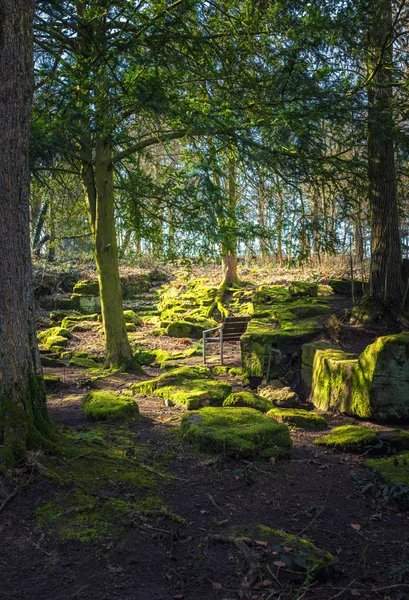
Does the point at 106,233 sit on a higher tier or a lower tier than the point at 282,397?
higher

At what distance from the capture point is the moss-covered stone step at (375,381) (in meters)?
6.23

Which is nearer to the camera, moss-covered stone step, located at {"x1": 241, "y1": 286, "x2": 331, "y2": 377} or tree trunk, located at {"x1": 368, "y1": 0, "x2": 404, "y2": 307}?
tree trunk, located at {"x1": 368, "y1": 0, "x2": 404, "y2": 307}

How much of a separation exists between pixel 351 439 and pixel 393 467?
0.82 metres

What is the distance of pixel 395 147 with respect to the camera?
879cm

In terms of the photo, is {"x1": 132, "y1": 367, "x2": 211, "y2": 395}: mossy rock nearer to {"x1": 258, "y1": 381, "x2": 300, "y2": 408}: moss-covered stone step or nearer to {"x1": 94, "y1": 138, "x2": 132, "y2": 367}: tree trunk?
{"x1": 258, "y1": 381, "x2": 300, "y2": 408}: moss-covered stone step

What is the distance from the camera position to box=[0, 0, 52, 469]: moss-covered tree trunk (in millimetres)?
3977

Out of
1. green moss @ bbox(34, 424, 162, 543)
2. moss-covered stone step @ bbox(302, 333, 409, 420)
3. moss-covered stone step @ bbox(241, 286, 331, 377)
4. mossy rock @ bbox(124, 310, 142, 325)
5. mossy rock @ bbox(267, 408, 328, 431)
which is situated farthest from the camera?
mossy rock @ bbox(124, 310, 142, 325)

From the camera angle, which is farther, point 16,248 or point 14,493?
point 16,248

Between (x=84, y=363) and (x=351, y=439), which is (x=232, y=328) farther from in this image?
(x=351, y=439)

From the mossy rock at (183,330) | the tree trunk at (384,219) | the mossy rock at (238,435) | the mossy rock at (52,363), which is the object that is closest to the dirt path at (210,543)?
the mossy rock at (238,435)

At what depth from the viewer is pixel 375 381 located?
20.7ft

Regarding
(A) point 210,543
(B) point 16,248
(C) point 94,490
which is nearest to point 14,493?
(C) point 94,490

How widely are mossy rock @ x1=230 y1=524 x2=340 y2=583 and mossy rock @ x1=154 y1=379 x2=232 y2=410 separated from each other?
3709mm

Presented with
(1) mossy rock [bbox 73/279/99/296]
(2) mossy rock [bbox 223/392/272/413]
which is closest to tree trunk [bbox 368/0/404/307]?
(2) mossy rock [bbox 223/392/272/413]
